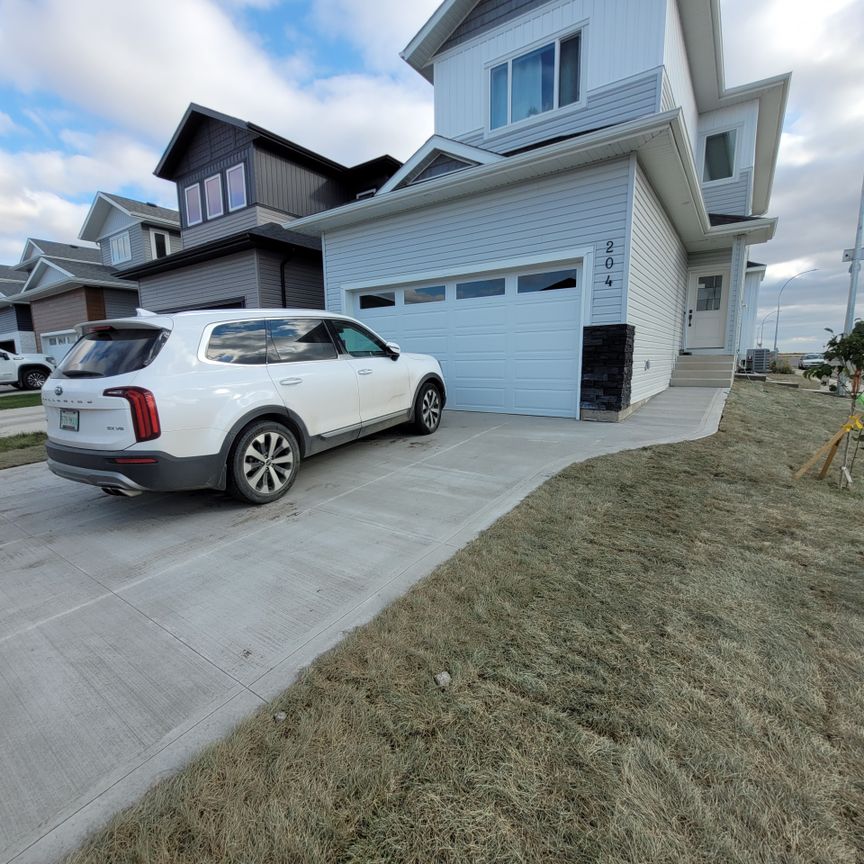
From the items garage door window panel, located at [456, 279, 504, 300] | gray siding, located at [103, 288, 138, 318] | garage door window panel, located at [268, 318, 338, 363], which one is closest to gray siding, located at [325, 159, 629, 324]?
garage door window panel, located at [456, 279, 504, 300]

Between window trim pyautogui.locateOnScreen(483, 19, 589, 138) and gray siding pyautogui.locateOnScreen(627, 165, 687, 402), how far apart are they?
119 inches

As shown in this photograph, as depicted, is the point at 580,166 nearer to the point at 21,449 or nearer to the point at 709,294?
the point at 709,294

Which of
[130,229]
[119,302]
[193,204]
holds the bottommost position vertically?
[119,302]

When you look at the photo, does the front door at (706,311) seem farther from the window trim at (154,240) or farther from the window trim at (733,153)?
the window trim at (154,240)

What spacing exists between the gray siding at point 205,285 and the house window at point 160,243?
16.1 feet

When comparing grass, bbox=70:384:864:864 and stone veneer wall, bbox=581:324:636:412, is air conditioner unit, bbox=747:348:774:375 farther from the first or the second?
grass, bbox=70:384:864:864

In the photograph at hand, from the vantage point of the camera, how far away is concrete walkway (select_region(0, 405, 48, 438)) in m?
8.39

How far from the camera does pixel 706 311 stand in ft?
44.7

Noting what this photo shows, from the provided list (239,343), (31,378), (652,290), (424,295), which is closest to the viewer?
(239,343)

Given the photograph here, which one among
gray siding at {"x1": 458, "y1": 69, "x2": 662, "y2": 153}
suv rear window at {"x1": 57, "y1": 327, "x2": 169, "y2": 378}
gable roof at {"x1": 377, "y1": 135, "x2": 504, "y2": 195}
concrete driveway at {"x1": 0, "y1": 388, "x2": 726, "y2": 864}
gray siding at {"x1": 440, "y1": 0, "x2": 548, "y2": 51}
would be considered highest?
gray siding at {"x1": 440, "y1": 0, "x2": 548, "y2": 51}

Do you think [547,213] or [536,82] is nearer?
[547,213]

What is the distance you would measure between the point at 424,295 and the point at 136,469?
21.9ft

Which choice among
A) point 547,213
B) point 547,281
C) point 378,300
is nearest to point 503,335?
point 547,281

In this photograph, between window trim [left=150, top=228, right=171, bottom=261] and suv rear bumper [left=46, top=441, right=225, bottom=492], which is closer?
suv rear bumper [left=46, top=441, right=225, bottom=492]
